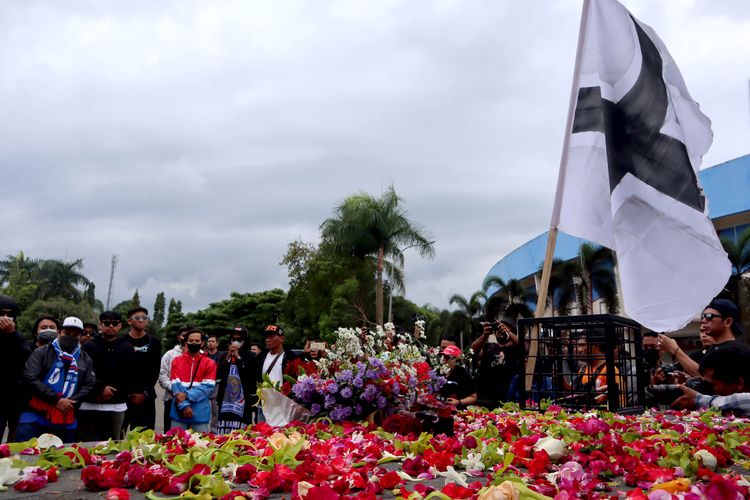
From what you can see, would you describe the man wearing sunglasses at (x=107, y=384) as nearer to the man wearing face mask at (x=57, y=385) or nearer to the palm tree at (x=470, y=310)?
the man wearing face mask at (x=57, y=385)

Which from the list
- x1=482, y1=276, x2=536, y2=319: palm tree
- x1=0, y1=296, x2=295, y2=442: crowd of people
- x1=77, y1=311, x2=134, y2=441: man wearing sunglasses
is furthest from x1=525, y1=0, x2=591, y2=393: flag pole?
x1=482, y1=276, x2=536, y2=319: palm tree

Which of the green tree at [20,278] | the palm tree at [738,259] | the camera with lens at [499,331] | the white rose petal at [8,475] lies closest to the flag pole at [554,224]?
the camera with lens at [499,331]

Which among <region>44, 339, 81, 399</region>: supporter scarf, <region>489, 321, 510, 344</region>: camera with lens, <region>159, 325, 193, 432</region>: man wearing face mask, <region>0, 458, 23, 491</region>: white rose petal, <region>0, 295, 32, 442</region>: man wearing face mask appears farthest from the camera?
<region>159, 325, 193, 432</region>: man wearing face mask

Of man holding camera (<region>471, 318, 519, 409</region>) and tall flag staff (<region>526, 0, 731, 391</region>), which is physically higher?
tall flag staff (<region>526, 0, 731, 391</region>)

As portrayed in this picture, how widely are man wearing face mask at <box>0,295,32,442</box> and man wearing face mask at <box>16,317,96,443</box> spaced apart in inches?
17.2

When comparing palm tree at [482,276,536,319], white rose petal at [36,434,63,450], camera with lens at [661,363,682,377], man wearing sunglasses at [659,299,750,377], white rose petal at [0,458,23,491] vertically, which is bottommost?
white rose petal at [0,458,23,491]

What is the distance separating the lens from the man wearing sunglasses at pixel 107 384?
620cm

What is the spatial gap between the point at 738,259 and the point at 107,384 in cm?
2405

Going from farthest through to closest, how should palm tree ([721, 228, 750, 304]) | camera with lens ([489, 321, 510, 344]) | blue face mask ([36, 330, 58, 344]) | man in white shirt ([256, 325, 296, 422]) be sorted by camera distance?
palm tree ([721, 228, 750, 304]) → man in white shirt ([256, 325, 296, 422]) → camera with lens ([489, 321, 510, 344]) → blue face mask ([36, 330, 58, 344])

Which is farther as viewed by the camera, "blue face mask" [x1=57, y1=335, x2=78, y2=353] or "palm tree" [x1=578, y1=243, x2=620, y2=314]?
"palm tree" [x1=578, y1=243, x2=620, y2=314]

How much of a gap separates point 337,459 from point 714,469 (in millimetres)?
1530

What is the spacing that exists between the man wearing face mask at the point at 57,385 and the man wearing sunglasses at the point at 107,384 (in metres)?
0.39

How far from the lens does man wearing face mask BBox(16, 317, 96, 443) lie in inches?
214

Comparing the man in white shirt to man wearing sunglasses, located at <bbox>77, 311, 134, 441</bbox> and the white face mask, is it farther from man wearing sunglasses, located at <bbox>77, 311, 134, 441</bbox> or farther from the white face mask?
the white face mask
